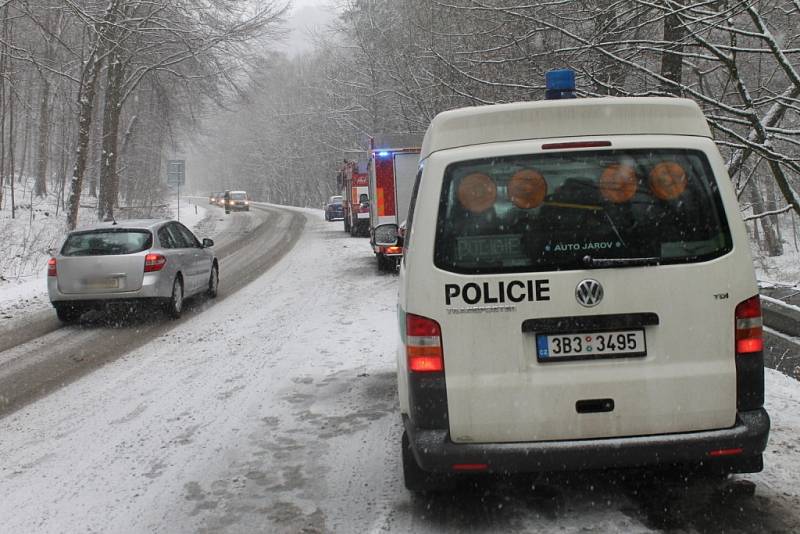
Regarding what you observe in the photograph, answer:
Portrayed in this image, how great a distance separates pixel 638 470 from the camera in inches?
167

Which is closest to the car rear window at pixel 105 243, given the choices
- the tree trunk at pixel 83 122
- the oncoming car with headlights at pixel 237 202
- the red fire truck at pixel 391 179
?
the red fire truck at pixel 391 179

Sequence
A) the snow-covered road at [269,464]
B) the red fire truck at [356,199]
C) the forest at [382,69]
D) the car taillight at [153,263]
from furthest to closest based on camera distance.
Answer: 1. the red fire truck at [356,199]
2. the car taillight at [153,263]
3. the forest at [382,69]
4. the snow-covered road at [269,464]

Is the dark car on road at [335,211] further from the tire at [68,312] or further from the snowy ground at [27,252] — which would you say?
the tire at [68,312]

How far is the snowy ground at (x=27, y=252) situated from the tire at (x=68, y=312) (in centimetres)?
140

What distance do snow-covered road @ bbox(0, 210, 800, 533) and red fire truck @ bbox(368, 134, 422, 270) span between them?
8.70 m

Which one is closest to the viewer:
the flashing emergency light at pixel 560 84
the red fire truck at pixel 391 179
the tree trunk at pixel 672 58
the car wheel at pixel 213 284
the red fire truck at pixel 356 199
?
the flashing emergency light at pixel 560 84

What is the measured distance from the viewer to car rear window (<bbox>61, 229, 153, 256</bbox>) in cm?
1112

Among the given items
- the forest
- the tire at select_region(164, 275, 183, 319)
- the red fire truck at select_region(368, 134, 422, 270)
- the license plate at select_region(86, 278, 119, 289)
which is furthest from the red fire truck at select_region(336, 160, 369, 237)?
the license plate at select_region(86, 278, 119, 289)

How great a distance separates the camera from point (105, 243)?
36.8 ft

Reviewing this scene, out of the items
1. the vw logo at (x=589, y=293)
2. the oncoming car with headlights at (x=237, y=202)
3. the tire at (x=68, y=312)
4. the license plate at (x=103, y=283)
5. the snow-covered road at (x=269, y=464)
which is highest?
the oncoming car with headlights at (x=237, y=202)

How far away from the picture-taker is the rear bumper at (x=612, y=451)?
141 inches

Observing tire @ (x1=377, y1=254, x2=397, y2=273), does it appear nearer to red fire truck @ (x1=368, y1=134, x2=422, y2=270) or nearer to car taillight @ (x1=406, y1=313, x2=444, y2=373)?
red fire truck @ (x1=368, y1=134, x2=422, y2=270)

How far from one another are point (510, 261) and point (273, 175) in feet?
289

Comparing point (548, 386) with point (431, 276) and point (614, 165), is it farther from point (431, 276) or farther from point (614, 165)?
point (614, 165)
